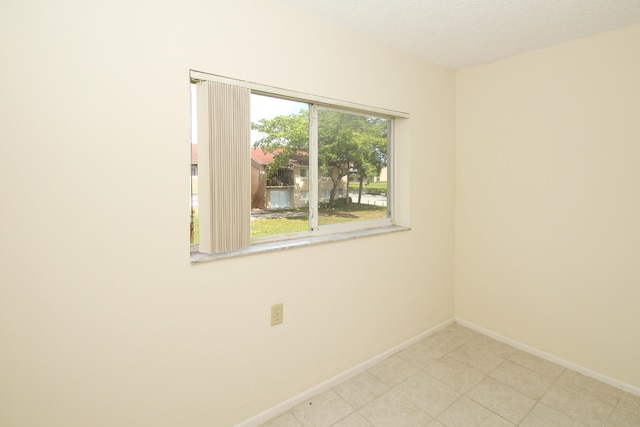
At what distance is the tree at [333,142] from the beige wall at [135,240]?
9.6 inches

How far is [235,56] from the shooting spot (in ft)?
5.77

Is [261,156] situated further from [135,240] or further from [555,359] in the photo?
[555,359]

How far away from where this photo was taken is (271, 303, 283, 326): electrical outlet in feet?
6.51

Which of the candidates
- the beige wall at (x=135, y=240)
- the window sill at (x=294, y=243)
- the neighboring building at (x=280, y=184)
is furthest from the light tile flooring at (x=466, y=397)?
the neighboring building at (x=280, y=184)

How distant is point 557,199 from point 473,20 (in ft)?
4.99

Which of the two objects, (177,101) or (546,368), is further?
(546,368)

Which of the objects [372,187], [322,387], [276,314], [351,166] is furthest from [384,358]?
[351,166]

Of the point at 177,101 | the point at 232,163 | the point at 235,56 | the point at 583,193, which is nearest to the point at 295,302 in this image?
the point at 232,163

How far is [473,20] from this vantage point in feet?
6.88

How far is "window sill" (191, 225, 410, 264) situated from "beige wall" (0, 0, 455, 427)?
5 centimetres

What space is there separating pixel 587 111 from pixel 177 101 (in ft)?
9.17

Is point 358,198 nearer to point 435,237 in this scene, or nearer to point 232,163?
point 435,237

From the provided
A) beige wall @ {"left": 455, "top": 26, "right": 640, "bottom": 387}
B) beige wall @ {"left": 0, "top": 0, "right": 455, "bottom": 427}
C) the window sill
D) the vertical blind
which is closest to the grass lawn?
the window sill

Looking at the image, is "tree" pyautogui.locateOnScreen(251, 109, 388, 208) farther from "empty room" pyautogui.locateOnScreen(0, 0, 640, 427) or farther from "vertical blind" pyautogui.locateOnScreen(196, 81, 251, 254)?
"vertical blind" pyautogui.locateOnScreen(196, 81, 251, 254)
